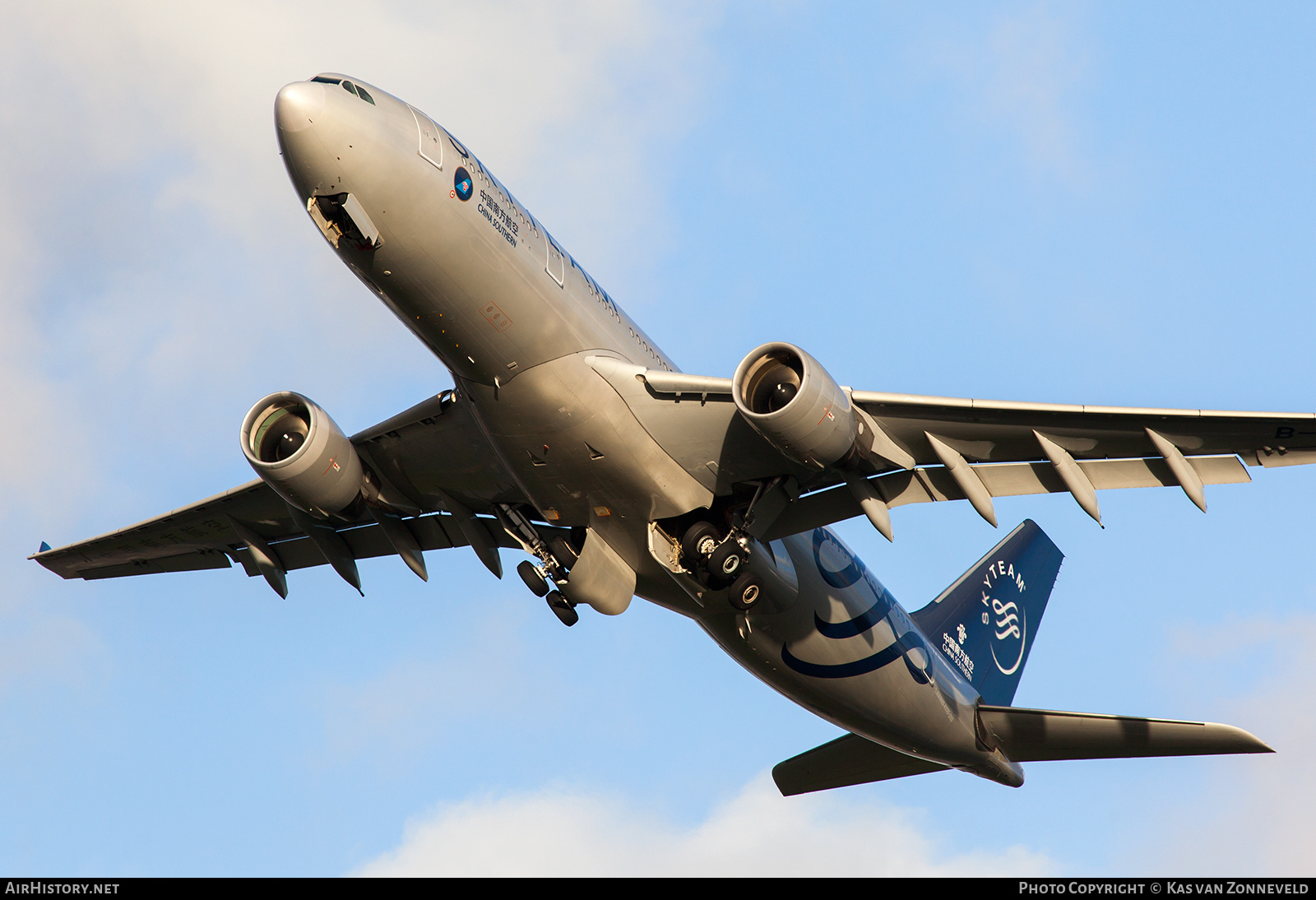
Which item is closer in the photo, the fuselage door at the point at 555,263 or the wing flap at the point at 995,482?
the fuselage door at the point at 555,263

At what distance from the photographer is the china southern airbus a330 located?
630 inches

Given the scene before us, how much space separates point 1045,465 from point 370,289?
1023cm

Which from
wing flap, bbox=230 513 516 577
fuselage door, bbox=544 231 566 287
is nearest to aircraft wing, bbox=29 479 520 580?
wing flap, bbox=230 513 516 577

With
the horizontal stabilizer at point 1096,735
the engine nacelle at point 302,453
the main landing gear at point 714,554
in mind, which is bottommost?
the horizontal stabilizer at point 1096,735

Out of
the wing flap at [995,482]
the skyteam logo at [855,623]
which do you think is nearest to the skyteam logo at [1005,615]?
the skyteam logo at [855,623]

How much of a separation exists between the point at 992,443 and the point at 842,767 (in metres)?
10.8

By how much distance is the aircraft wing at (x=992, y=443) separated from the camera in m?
17.3

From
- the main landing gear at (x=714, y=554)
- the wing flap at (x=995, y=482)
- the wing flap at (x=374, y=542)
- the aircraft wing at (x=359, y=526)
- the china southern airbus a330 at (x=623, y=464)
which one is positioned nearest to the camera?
the china southern airbus a330 at (x=623, y=464)

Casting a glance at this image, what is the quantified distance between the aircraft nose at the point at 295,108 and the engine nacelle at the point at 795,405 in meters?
6.37

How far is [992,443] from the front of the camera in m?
18.4

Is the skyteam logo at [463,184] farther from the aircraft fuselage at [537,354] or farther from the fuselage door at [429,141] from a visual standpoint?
the fuselage door at [429,141]

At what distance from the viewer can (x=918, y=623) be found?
86.9 feet

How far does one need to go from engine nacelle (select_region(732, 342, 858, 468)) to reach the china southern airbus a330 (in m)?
0.04
